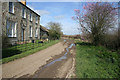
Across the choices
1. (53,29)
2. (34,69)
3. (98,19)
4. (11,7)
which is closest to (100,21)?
(98,19)

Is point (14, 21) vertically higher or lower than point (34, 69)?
higher

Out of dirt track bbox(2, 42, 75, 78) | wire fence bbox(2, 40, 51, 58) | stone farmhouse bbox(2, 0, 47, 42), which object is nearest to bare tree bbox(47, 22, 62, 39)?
stone farmhouse bbox(2, 0, 47, 42)

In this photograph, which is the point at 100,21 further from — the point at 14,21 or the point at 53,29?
the point at 53,29

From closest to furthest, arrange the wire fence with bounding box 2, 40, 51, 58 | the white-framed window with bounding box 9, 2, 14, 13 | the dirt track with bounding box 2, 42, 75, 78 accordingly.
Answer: the dirt track with bounding box 2, 42, 75, 78, the wire fence with bounding box 2, 40, 51, 58, the white-framed window with bounding box 9, 2, 14, 13

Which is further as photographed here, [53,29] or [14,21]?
[53,29]

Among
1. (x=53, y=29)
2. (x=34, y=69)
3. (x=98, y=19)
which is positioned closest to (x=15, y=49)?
(x=34, y=69)

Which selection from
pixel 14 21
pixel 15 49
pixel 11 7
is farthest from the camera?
pixel 14 21

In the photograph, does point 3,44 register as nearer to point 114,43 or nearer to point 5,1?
point 5,1

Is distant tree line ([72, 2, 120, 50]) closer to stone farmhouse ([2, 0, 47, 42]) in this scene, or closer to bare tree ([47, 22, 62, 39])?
stone farmhouse ([2, 0, 47, 42])

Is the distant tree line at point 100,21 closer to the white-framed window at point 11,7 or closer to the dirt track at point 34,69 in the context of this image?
the dirt track at point 34,69

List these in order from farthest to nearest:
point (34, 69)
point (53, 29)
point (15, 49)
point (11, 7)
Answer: point (53, 29), point (11, 7), point (15, 49), point (34, 69)

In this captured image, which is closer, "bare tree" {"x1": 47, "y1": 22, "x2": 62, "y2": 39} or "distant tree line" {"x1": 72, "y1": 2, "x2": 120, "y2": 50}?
"distant tree line" {"x1": 72, "y1": 2, "x2": 120, "y2": 50}

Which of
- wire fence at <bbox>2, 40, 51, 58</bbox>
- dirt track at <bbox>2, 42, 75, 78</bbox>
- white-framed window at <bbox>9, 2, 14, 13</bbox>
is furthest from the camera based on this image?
white-framed window at <bbox>9, 2, 14, 13</bbox>

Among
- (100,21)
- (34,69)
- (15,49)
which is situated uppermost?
(100,21)
